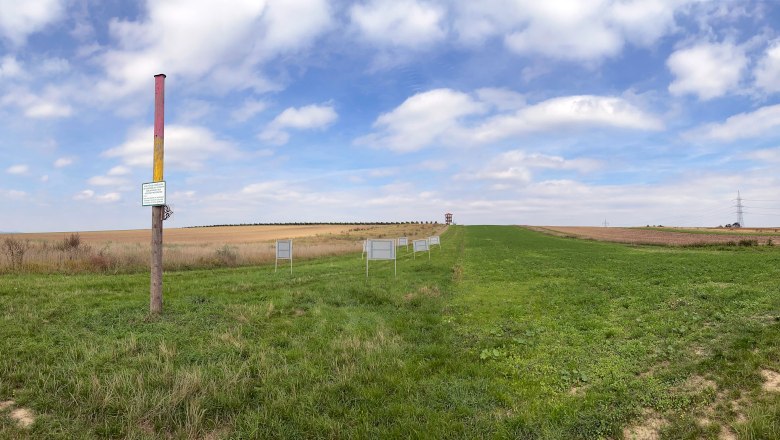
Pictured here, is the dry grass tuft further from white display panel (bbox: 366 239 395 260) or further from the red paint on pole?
white display panel (bbox: 366 239 395 260)

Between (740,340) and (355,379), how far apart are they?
642 centimetres

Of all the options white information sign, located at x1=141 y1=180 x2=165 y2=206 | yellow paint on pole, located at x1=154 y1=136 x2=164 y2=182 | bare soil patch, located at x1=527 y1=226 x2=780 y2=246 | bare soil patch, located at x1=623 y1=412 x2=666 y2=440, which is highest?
yellow paint on pole, located at x1=154 y1=136 x2=164 y2=182

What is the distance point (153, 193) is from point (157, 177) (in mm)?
420

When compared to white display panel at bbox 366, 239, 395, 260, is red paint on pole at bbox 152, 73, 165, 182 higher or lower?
higher

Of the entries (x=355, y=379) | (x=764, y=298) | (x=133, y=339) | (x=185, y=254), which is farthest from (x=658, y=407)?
(x=185, y=254)

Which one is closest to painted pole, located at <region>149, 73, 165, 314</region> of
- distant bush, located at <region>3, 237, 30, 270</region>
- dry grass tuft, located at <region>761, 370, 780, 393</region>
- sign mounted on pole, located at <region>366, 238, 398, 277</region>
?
sign mounted on pole, located at <region>366, 238, 398, 277</region>

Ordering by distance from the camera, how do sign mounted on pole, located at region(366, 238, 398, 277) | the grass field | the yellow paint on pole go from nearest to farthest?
the grass field < the yellow paint on pole < sign mounted on pole, located at region(366, 238, 398, 277)

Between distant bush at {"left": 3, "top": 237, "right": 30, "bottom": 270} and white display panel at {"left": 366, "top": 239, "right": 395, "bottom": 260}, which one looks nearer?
white display panel at {"left": 366, "top": 239, "right": 395, "bottom": 260}

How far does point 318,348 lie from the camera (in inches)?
323

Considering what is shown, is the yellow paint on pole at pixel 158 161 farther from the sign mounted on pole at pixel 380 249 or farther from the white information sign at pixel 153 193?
the sign mounted on pole at pixel 380 249

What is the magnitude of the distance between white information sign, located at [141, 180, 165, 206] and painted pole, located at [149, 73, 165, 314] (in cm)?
19

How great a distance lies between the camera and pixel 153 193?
10.6 metres

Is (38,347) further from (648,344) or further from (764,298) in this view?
(764,298)

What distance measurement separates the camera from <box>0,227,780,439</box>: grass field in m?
5.23
